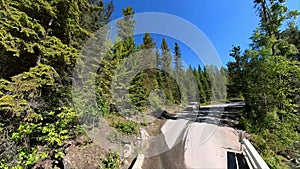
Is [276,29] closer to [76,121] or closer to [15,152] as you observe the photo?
[76,121]

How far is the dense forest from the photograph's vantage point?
399 cm

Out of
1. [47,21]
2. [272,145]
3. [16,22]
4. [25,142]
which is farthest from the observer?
[272,145]

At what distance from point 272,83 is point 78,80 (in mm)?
9256

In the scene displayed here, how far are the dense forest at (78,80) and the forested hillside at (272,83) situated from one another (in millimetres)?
44

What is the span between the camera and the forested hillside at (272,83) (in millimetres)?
7242

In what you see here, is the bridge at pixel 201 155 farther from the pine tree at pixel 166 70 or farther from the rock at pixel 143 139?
the pine tree at pixel 166 70

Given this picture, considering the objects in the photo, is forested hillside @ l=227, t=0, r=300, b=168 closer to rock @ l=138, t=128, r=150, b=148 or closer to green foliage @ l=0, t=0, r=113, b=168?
rock @ l=138, t=128, r=150, b=148

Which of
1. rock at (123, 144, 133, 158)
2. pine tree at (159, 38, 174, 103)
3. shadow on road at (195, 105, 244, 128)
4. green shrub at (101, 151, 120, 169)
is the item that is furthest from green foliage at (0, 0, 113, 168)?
pine tree at (159, 38, 174, 103)

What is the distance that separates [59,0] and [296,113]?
442 inches

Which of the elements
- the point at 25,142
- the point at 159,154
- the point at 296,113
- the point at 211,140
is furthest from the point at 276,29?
the point at 25,142

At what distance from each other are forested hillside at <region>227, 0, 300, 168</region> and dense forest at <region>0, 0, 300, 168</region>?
4 cm

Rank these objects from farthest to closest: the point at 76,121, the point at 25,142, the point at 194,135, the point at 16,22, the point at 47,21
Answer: the point at 194,135
the point at 76,121
the point at 47,21
the point at 25,142
the point at 16,22

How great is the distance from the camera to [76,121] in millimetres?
5895

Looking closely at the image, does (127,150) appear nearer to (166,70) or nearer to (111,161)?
(111,161)
